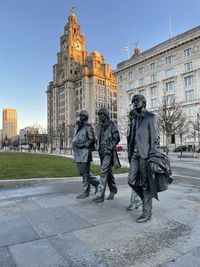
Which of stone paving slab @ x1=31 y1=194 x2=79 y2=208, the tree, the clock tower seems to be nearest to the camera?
stone paving slab @ x1=31 y1=194 x2=79 y2=208

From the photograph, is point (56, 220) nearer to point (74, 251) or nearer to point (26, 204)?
point (74, 251)

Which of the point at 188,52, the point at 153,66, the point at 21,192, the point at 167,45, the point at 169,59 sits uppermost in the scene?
the point at 167,45

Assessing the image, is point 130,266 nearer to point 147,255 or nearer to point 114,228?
point 147,255

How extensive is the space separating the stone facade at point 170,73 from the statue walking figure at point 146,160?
50.4 metres

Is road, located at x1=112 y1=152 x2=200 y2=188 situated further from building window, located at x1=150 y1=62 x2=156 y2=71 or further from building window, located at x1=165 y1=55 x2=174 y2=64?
building window, located at x1=150 y1=62 x2=156 y2=71

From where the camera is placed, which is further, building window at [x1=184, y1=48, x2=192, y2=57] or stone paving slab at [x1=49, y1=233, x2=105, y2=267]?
building window at [x1=184, y1=48, x2=192, y2=57]

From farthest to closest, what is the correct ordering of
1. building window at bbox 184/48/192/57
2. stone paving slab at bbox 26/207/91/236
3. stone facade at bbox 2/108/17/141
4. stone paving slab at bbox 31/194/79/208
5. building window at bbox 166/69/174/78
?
stone facade at bbox 2/108/17/141, building window at bbox 166/69/174/78, building window at bbox 184/48/192/57, stone paving slab at bbox 31/194/79/208, stone paving slab at bbox 26/207/91/236

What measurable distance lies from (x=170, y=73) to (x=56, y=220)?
58.9 meters

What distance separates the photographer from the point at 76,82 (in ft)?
370

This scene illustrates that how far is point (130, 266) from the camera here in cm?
265

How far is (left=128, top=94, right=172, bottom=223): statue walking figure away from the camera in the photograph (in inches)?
155

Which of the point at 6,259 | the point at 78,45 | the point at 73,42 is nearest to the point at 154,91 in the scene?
the point at 6,259

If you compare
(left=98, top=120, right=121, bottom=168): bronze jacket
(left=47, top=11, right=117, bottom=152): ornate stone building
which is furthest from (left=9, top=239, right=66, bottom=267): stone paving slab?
(left=47, top=11, right=117, bottom=152): ornate stone building

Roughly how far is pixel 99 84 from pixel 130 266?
10983cm
